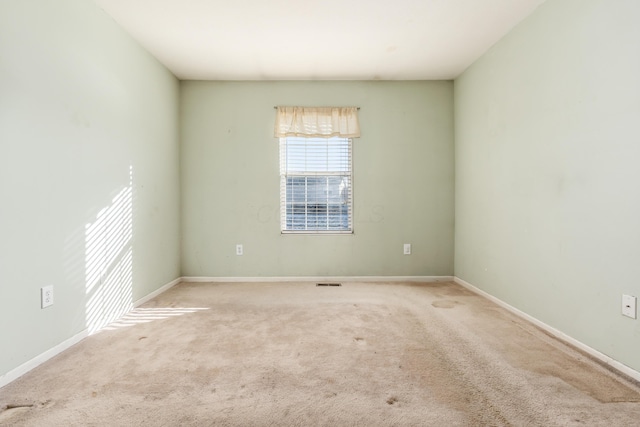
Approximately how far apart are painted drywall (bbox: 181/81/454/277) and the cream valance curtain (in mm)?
116

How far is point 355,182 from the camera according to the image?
3768 mm

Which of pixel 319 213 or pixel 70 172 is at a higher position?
pixel 70 172

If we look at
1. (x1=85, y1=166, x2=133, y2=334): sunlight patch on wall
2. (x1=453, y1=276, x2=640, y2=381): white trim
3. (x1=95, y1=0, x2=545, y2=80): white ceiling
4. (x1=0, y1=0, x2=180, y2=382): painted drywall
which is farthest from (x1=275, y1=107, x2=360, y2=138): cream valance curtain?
(x1=453, y1=276, x2=640, y2=381): white trim

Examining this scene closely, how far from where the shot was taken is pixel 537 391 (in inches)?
59.6

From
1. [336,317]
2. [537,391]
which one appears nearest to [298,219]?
[336,317]

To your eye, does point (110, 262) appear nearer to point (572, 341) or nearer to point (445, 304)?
point (445, 304)

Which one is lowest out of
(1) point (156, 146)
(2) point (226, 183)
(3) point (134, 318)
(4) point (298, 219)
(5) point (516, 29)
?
(3) point (134, 318)

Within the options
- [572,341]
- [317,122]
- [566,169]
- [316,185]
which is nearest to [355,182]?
[316,185]

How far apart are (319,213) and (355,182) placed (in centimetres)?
59

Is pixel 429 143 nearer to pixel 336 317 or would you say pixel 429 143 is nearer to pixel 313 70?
pixel 313 70

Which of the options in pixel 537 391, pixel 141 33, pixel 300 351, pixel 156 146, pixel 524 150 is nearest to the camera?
pixel 537 391

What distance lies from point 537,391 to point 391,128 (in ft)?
9.75

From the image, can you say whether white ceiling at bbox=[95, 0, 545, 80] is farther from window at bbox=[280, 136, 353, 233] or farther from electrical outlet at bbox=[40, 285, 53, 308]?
electrical outlet at bbox=[40, 285, 53, 308]

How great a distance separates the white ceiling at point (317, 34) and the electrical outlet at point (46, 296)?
210 centimetres
